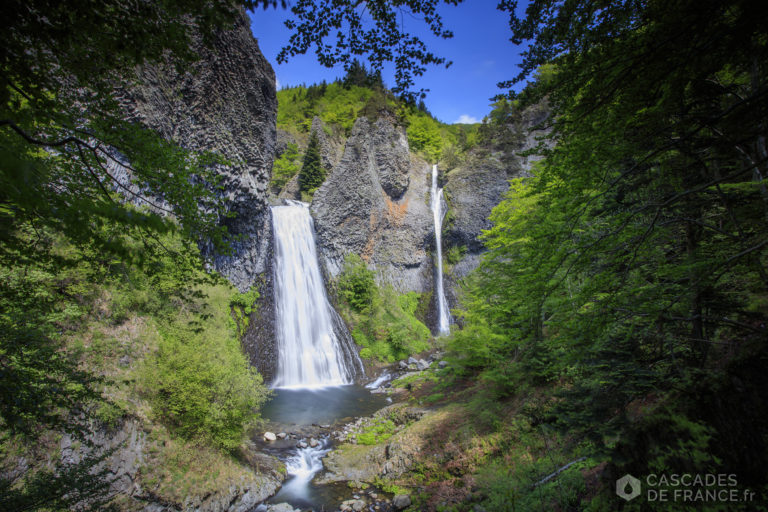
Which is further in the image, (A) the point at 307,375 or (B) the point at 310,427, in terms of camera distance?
(A) the point at 307,375

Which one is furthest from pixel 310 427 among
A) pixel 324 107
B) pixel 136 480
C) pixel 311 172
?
pixel 324 107

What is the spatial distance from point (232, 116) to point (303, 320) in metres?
13.9

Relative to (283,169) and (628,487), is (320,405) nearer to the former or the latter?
(628,487)

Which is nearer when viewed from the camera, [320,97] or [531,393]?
[531,393]

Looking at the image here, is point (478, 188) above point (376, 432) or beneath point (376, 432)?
above

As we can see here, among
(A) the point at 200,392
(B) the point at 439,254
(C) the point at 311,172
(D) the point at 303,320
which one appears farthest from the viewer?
(B) the point at 439,254

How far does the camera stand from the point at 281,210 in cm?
2595

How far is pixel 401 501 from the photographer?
7.33m

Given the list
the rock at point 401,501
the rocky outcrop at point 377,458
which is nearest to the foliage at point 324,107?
the rocky outcrop at point 377,458

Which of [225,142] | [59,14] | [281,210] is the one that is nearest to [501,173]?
[281,210]

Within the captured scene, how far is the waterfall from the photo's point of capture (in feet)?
95.7

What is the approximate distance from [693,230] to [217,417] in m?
10.8

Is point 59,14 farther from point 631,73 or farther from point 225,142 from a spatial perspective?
point 225,142

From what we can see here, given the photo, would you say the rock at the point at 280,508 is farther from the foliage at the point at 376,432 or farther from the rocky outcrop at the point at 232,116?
the rocky outcrop at the point at 232,116
